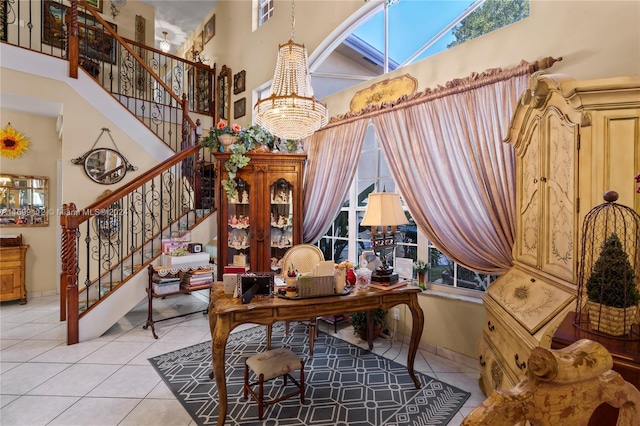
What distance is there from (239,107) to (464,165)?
4339 mm

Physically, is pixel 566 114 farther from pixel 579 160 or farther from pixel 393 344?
pixel 393 344

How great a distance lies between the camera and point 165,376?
2707 millimetres

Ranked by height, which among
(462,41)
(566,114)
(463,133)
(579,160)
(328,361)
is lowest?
(328,361)

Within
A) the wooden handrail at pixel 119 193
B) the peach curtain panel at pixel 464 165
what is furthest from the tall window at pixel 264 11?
the peach curtain panel at pixel 464 165

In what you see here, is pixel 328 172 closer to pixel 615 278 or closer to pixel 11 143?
pixel 615 278

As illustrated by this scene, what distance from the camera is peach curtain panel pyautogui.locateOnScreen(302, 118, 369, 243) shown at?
3736mm

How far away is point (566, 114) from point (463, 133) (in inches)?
42.7

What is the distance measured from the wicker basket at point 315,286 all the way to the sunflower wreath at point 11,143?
5.45m

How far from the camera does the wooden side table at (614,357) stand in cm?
110

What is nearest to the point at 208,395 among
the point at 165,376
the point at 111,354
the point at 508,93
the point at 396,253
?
the point at 165,376

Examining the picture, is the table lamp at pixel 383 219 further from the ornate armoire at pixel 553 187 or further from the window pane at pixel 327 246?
the window pane at pixel 327 246

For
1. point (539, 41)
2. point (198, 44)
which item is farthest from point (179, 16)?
point (539, 41)

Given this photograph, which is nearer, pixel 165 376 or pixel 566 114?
pixel 566 114

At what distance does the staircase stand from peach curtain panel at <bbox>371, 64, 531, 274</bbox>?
294 cm
